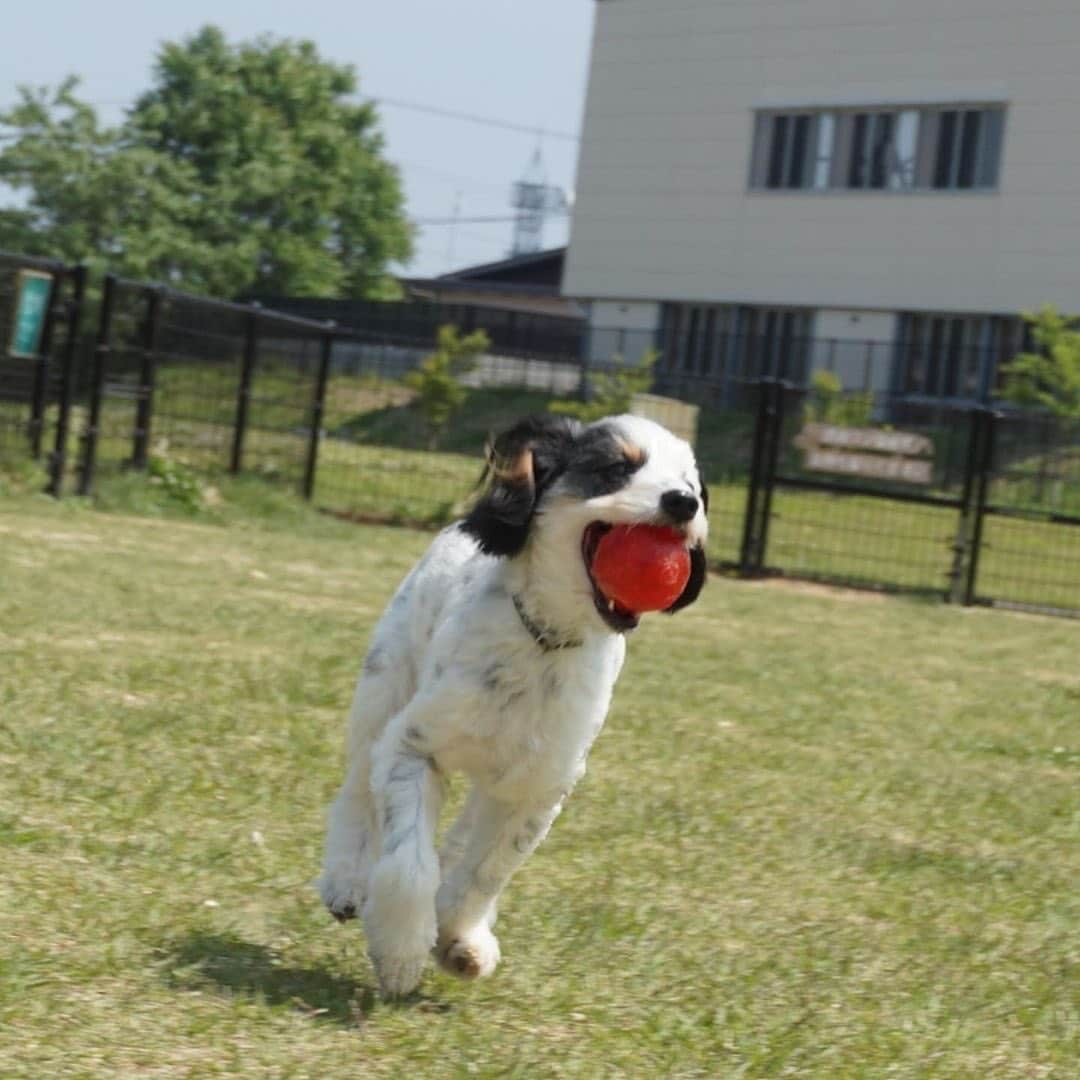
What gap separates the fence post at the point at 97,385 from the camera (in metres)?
16.6

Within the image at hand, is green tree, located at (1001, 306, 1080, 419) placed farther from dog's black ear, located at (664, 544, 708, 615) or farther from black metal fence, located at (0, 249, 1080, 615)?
dog's black ear, located at (664, 544, 708, 615)

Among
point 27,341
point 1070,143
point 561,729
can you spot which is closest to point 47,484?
point 27,341

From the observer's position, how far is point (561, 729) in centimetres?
464

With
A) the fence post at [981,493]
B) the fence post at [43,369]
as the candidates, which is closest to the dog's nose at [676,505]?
the fence post at [43,369]

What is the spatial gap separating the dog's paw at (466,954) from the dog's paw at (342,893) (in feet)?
1.13

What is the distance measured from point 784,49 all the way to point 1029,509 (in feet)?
75.6

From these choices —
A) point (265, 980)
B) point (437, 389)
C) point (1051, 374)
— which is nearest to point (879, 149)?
point (1051, 374)

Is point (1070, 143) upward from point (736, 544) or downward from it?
upward

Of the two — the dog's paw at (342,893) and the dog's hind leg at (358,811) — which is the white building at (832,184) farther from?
the dog's paw at (342,893)

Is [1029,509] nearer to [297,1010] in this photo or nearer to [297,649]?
[297,649]

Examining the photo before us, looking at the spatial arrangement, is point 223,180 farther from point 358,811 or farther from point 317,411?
point 358,811

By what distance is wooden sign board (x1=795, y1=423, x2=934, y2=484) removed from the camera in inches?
731

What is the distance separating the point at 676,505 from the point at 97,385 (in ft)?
42.4

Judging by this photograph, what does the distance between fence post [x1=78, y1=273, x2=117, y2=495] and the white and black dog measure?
12.3m
